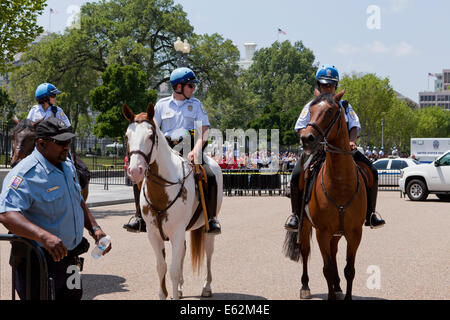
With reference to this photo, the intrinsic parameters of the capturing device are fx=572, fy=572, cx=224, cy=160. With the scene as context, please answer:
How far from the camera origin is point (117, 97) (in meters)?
41.0

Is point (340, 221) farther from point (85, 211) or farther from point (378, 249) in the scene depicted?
point (378, 249)

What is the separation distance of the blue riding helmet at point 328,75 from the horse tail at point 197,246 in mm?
2345

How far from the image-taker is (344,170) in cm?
633

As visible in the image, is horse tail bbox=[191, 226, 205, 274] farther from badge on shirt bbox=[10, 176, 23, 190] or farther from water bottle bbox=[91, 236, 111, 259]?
badge on shirt bbox=[10, 176, 23, 190]

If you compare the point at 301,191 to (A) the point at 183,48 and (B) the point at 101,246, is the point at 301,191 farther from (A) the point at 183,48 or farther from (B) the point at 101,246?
(A) the point at 183,48

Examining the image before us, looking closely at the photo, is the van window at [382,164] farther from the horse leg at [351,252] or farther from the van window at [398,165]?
the horse leg at [351,252]

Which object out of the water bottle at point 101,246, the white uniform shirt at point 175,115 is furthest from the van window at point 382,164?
the water bottle at point 101,246

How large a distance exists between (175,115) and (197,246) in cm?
166

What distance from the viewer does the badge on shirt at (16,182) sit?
3675mm

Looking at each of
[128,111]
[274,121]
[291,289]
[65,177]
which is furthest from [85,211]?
[274,121]

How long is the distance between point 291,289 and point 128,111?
3132 mm

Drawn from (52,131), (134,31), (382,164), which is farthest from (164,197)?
(134,31)
